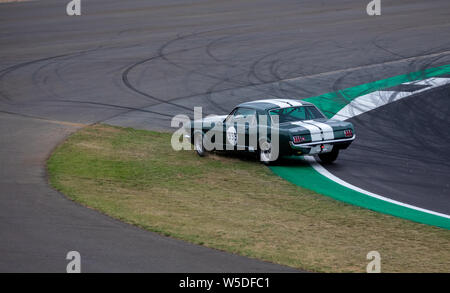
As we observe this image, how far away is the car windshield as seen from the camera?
1545 cm

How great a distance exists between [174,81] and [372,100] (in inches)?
272

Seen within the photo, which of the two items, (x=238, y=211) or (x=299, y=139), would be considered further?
(x=299, y=139)

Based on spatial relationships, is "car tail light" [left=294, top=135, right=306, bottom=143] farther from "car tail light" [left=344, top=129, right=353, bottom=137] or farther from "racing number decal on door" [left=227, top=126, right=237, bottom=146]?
"racing number decal on door" [left=227, top=126, right=237, bottom=146]

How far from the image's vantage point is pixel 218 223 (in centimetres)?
1124

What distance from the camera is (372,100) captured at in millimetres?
21766

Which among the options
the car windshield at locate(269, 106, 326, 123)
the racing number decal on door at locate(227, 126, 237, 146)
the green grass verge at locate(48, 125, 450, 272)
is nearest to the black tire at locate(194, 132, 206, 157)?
the green grass verge at locate(48, 125, 450, 272)

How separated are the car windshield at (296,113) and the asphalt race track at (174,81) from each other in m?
1.29

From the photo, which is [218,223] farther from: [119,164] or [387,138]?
[387,138]

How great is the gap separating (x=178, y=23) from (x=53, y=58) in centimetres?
885

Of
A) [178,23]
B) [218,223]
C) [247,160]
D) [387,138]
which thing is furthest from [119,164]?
[178,23]

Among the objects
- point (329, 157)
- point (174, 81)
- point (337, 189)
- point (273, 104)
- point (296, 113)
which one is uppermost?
point (174, 81)

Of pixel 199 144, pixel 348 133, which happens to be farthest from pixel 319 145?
pixel 199 144

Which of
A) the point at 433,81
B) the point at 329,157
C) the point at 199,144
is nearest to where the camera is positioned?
the point at 329,157

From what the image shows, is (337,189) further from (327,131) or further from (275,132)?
(275,132)
